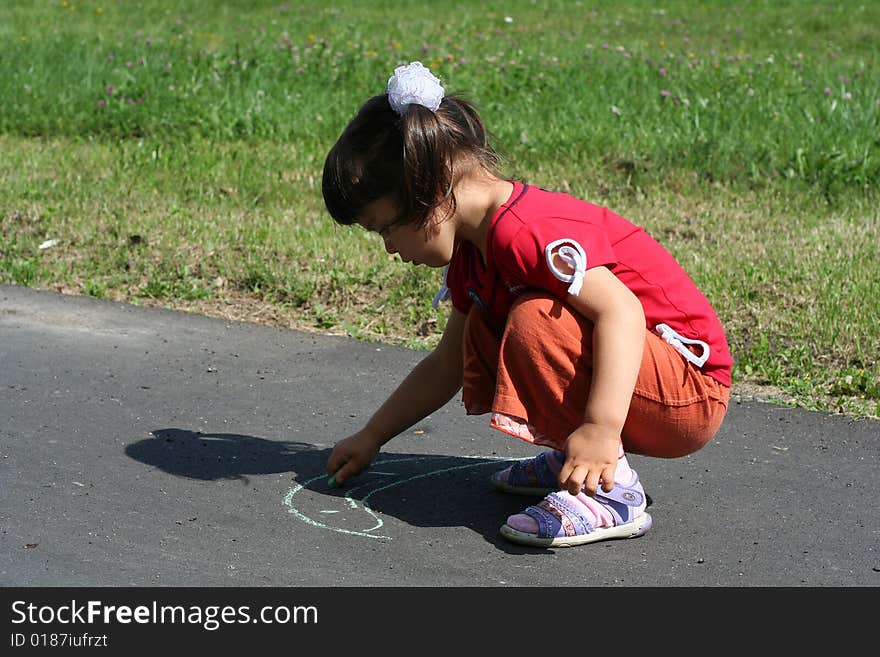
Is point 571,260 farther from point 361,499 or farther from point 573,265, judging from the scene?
point 361,499

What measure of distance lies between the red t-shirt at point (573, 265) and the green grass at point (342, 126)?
1.73 ft

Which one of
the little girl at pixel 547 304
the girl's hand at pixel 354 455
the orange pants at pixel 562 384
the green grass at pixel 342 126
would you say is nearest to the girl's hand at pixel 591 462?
the little girl at pixel 547 304

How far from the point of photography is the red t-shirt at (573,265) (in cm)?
262

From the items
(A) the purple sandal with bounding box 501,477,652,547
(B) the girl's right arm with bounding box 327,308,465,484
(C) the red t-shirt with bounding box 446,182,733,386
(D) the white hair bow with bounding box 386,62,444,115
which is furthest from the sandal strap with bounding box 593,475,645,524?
(D) the white hair bow with bounding box 386,62,444,115

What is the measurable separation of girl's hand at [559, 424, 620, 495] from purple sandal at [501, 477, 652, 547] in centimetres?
24

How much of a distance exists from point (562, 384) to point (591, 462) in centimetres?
22

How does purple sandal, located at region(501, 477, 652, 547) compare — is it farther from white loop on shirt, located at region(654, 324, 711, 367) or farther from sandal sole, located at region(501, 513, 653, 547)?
white loop on shirt, located at region(654, 324, 711, 367)

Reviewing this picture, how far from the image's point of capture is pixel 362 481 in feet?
10.5

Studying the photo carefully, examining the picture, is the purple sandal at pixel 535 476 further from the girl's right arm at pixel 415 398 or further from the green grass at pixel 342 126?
the green grass at pixel 342 126

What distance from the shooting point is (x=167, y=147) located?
6.66m

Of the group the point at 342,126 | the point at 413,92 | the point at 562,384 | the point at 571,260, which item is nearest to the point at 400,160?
the point at 413,92

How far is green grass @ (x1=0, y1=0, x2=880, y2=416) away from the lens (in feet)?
15.2
